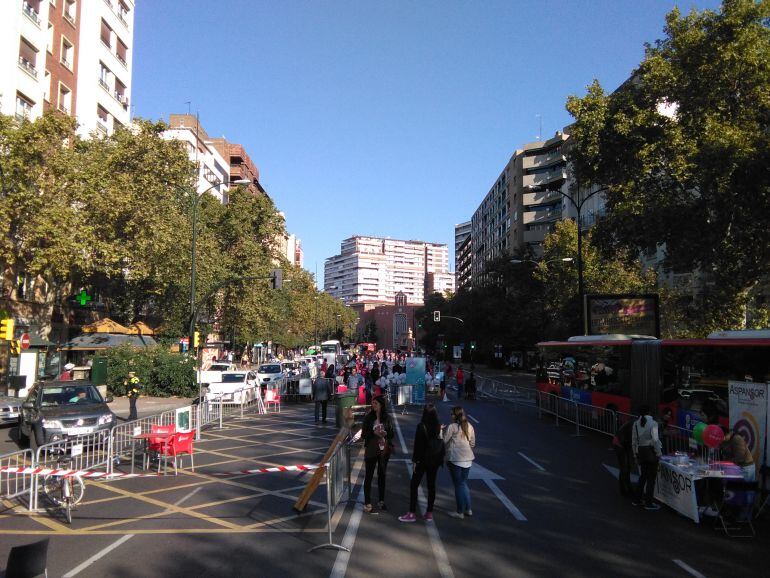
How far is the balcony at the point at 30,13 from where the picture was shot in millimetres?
30922

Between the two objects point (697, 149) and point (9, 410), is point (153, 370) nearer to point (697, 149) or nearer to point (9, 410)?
point (9, 410)

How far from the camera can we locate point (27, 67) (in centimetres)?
3106

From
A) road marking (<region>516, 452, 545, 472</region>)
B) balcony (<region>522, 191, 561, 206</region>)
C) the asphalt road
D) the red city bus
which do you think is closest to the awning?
the asphalt road

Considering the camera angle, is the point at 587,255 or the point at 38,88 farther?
the point at 587,255

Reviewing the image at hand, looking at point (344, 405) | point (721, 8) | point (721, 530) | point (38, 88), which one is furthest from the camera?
point (38, 88)

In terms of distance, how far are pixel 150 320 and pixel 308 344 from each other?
50.9 meters

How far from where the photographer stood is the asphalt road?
21.9 feet

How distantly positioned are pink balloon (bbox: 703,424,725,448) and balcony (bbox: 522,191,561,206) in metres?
69.5

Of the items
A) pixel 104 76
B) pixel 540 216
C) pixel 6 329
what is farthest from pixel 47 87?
pixel 540 216

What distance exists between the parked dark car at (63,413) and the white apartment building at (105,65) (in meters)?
23.5

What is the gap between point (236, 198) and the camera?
47156mm

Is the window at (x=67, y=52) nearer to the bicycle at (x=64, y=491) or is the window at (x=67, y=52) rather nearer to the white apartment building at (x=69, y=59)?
the white apartment building at (x=69, y=59)

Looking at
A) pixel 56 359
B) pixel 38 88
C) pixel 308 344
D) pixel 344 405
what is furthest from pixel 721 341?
pixel 308 344

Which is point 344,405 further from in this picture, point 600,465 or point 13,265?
point 13,265
